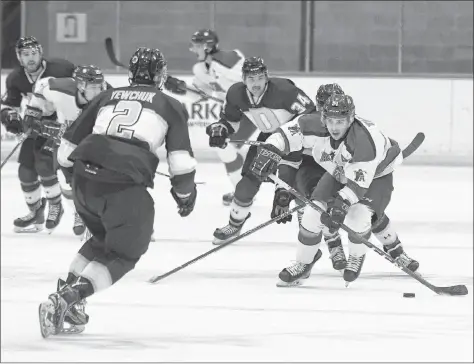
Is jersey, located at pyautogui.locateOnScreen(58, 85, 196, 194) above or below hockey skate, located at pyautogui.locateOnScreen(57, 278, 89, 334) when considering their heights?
above

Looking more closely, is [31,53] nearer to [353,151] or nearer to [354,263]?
[354,263]

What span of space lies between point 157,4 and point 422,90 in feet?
8.66

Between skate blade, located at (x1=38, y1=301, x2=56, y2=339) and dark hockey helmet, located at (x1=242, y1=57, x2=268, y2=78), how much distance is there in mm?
1164

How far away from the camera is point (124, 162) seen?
10.6 ft

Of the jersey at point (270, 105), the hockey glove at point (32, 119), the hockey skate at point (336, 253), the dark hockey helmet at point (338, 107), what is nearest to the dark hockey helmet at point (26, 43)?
the hockey glove at point (32, 119)

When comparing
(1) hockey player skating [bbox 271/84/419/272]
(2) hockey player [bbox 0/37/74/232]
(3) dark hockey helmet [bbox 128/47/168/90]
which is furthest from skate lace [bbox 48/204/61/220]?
(3) dark hockey helmet [bbox 128/47/168/90]

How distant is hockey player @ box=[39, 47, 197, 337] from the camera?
10.5 feet

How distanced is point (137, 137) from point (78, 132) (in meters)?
0.26

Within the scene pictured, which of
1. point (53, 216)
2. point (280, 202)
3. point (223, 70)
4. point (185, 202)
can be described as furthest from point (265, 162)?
point (223, 70)

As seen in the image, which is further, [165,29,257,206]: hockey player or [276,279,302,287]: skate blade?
[165,29,257,206]: hockey player

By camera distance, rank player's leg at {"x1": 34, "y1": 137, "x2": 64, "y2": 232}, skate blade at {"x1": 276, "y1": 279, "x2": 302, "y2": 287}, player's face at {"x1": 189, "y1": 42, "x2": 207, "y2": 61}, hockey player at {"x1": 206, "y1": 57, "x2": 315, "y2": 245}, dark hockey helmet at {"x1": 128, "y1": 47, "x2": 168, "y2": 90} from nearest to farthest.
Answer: dark hockey helmet at {"x1": 128, "y1": 47, "x2": 168, "y2": 90} < skate blade at {"x1": 276, "y1": 279, "x2": 302, "y2": 287} < hockey player at {"x1": 206, "y1": 57, "x2": 315, "y2": 245} < player's leg at {"x1": 34, "y1": 137, "x2": 64, "y2": 232} < player's face at {"x1": 189, "y1": 42, "x2": 207, "y2": 61}

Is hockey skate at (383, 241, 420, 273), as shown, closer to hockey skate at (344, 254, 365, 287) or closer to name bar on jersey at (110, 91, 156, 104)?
hockey skate at (344, 254, 365, 287)

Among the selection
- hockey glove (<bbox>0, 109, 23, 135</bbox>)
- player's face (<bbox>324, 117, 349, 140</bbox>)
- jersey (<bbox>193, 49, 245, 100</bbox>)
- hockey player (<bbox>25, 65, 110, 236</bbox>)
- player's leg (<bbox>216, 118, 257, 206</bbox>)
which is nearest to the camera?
player's face (<bbox>324, 117, 349, 140</bbox>)

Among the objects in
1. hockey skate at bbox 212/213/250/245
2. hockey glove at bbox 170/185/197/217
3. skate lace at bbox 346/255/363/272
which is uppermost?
hockey glove at bbox 170/185/197/217
